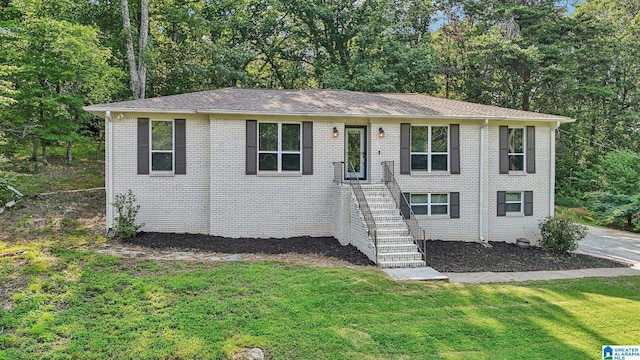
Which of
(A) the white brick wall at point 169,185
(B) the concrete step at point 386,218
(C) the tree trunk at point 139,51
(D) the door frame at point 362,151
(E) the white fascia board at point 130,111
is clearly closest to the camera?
(B) the concrete step at point 386,218

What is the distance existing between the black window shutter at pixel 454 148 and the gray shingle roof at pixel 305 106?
1.70 feet

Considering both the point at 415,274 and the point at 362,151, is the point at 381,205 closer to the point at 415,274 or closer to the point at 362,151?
the point at 362,151

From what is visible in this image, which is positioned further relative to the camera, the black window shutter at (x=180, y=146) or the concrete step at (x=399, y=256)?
the black window shutter at (x=180, y=146)

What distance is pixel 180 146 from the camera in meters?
11.5

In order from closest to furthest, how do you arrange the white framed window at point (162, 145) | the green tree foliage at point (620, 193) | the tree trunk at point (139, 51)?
the white framed window at point (162, 145) → the green tree foliage at point (620, 193) → the tree trunk at point (139, 51)

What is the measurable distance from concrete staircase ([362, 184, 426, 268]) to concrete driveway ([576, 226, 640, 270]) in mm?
6600

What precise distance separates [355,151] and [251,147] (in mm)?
3525

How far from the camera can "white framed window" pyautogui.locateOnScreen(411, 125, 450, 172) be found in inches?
497

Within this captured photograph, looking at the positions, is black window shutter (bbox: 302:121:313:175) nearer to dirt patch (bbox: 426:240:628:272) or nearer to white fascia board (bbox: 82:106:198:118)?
white fascia board (bbox: 82:106:198:118)

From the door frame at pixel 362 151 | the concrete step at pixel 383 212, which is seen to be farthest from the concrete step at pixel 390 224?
the door frame at pixel 362 151

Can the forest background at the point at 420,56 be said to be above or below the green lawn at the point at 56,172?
above

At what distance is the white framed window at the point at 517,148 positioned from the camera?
43.4 ft

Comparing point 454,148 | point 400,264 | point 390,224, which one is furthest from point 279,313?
point 454,148

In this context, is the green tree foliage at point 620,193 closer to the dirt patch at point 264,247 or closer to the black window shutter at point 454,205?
the black window shutter at point 454,205
